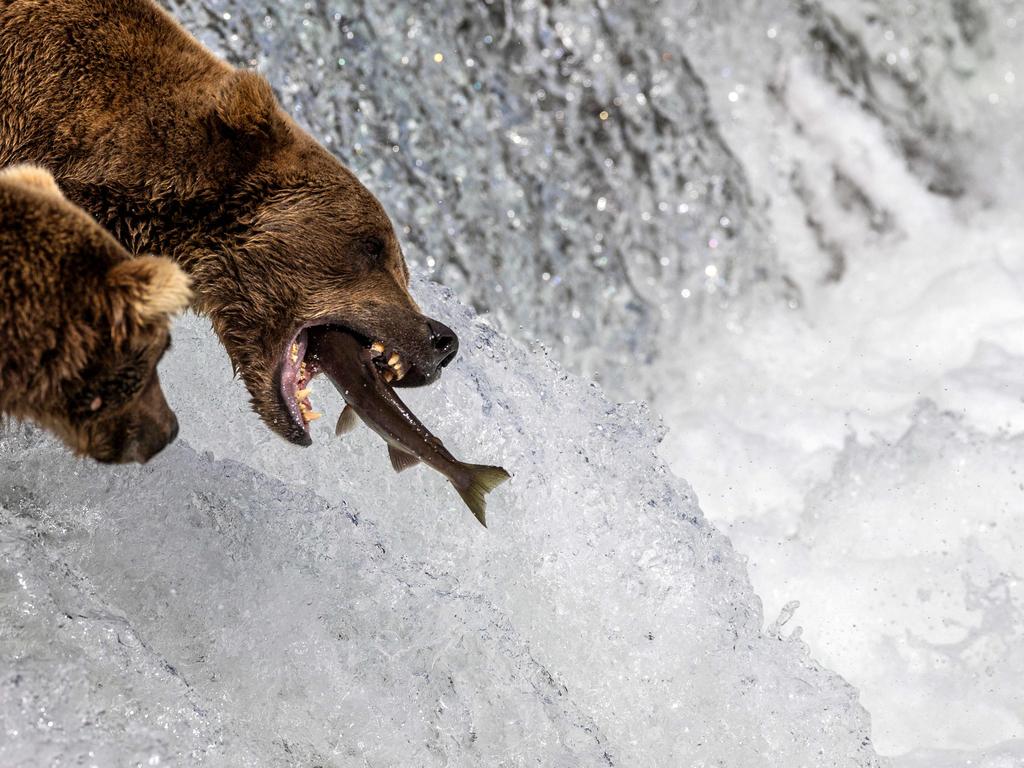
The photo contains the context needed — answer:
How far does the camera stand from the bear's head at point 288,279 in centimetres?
286

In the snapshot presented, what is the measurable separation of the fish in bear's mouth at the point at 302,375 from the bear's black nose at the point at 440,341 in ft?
0.10

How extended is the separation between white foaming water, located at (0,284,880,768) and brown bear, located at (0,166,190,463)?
21.4 inches

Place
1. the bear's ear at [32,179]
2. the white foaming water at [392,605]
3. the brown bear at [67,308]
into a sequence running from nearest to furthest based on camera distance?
the brown bear at [67,308] → the bear's ear at [32,179] → the white foaming water at [392,605]

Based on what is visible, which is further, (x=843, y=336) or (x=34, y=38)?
(x=843, y=336)

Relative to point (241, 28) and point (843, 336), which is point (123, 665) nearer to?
point (241, 28)

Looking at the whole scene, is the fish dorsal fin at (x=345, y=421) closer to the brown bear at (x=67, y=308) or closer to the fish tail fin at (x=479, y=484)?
the fish tail fin at (x=479, y=484)

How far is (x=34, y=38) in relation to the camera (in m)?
2.78

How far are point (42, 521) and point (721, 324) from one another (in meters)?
4.41

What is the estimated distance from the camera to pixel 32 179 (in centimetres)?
217

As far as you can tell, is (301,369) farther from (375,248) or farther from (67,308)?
(67,308)

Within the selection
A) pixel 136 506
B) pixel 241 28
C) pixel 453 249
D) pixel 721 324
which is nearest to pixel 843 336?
pixel 721 324

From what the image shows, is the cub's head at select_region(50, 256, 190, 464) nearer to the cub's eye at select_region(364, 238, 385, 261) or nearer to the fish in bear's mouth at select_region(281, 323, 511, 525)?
the fish in bear's mouth at select_region(281, 323, 511, 525)

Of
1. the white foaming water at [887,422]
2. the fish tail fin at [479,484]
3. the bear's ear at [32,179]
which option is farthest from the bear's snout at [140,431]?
the white foaming water at [887,422]

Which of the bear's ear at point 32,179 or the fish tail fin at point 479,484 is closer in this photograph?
the bear's ear at point 32,179
